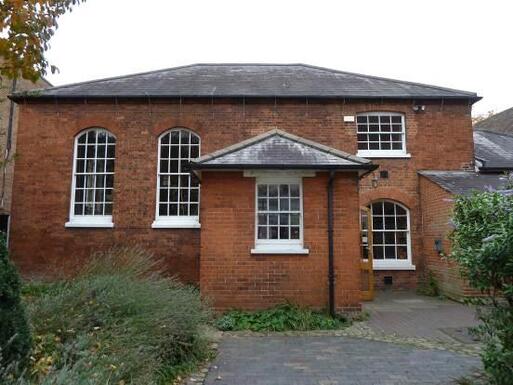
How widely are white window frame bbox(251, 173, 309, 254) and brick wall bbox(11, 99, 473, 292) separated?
3863 millimetres

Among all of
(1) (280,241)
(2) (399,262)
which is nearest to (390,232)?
(2) (399,262)

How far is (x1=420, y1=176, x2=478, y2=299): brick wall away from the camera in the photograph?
425 inches

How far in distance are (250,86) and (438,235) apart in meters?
7.51

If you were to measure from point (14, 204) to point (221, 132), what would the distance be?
6.70 meters

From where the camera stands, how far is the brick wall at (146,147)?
12453mm

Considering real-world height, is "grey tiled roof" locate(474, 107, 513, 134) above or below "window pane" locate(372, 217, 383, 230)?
above

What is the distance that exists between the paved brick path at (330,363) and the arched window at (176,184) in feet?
19.8

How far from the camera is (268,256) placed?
8.91m

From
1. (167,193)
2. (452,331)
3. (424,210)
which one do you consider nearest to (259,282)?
(452,331)


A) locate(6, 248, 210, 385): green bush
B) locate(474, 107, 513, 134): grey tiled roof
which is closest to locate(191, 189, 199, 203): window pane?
locate(6, 248, 210, 385): green bush

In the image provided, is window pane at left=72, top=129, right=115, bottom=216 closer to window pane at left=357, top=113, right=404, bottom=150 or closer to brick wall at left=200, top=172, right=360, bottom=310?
brick wall at left=200, top=172, right=360, bottom=310

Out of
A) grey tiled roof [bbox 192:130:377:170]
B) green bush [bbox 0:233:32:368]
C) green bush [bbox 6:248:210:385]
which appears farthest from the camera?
grey tiled roof [bbox 192:130:377:170]

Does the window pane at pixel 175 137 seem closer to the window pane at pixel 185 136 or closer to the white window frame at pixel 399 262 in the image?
the window pane at pixel 185 136

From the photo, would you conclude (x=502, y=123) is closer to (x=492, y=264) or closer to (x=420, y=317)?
(x=420, y=317)
